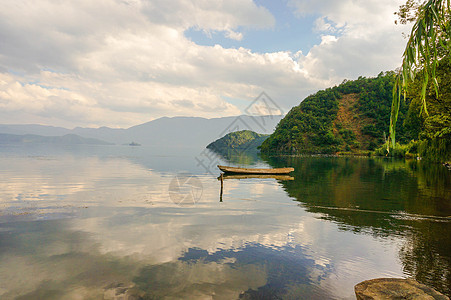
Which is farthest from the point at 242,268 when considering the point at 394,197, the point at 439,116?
the point at 439,116

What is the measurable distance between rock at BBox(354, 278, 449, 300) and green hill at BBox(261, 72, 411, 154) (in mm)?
127001

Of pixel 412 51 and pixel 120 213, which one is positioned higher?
pixel 412 51

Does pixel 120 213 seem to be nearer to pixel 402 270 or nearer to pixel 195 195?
pixel 195 195

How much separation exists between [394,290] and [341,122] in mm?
146770

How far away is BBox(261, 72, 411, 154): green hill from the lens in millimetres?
127000

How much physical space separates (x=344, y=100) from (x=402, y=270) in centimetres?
16324

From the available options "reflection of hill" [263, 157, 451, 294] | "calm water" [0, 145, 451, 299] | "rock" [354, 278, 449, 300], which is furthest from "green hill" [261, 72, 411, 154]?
"rock" [354, 278, 449, 300]

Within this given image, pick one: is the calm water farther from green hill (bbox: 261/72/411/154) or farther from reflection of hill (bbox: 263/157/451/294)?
green hill (bbox: 261/72/411/154)

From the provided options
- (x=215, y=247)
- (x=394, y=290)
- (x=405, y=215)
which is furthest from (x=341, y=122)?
(x=394, y=290)

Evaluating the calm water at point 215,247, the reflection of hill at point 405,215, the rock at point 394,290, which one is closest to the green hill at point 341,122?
the reflection of hill at point 405,215

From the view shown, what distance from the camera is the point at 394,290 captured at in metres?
6.39

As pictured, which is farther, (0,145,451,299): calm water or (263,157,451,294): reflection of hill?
(263,157,451,294): reflection of hill

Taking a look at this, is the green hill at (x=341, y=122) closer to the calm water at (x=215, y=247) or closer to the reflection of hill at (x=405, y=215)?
the reflection of hill at (x=405, y=215)

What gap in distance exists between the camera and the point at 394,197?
23359 millimetres
